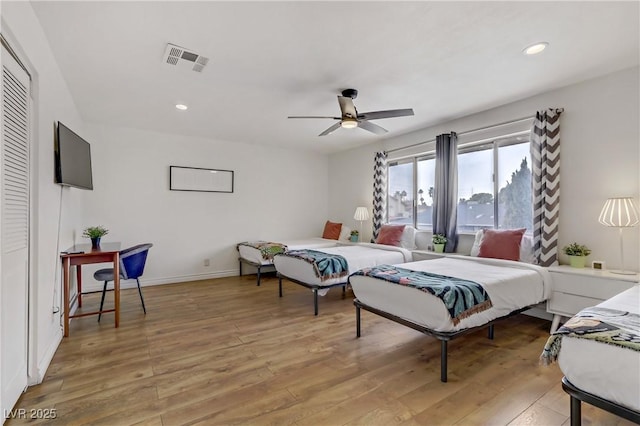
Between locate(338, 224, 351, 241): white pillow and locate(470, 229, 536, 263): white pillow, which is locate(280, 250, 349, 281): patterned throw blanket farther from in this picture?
locate(338, 224, 351, 241): white pillow

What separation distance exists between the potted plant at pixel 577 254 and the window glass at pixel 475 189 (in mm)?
1001

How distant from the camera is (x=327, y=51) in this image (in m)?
2.55

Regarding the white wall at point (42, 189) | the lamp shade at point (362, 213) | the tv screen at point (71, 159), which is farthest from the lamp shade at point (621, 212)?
the tv screen at point (71, 159)

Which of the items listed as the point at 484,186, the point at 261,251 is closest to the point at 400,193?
the point at 484,186

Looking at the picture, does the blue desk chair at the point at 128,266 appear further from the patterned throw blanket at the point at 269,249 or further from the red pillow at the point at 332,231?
the red pillow at the point at 332,231

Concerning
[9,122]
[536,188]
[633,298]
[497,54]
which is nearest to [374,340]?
[633,298]

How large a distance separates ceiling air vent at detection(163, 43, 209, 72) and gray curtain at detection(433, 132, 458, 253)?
11.2 feet

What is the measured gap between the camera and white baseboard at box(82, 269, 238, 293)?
14.9 feet

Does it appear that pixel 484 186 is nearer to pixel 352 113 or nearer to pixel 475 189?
pixel 475 189

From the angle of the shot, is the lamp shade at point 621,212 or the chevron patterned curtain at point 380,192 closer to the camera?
the lamp shade at point 621,212

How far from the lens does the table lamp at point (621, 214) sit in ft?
9.17

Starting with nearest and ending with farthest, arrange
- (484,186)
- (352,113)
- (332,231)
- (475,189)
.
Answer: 1. (352,113)
2. (484,186)
3. (475,189)
4. (332,231)

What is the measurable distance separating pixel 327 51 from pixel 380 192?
3.37 m

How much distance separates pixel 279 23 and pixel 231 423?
8.61ft
